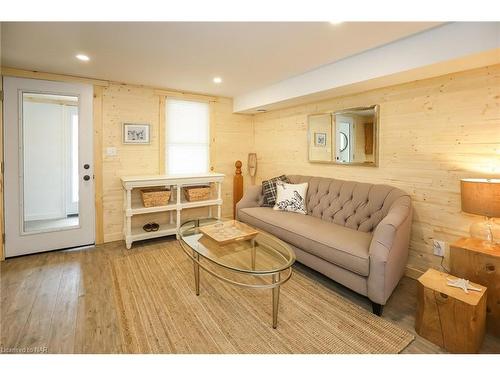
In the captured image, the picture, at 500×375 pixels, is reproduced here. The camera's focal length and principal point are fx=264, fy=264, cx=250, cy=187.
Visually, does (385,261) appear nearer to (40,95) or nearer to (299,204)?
(299,204)

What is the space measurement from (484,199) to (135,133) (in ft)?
12.3

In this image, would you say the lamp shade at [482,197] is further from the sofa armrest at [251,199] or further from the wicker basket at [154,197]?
the wicker basket at [154,197]

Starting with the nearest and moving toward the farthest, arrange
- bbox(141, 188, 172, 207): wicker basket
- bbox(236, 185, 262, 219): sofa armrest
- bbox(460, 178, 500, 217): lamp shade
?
bbox(460, 178, 500, 217): lamp shade < bbox(141, 188, 172, 207): wicker basket < bbox(236, 185, 262, 219): sofa armrest

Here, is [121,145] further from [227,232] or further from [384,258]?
[384,258]

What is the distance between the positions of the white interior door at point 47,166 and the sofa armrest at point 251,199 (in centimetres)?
191

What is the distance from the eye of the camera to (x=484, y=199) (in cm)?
181

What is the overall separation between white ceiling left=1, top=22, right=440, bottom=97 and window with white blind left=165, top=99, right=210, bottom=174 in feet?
2.67

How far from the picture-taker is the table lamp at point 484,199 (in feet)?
5.81

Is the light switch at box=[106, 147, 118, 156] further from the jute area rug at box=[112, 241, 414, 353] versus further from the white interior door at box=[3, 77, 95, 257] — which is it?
the jute area rug at box=[112, 241, 414, 353]

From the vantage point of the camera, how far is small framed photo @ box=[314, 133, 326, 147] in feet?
11.3

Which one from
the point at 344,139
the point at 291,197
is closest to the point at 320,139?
the point at 344,139

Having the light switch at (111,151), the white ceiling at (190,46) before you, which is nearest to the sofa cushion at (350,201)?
the white ceiling at (190,46)

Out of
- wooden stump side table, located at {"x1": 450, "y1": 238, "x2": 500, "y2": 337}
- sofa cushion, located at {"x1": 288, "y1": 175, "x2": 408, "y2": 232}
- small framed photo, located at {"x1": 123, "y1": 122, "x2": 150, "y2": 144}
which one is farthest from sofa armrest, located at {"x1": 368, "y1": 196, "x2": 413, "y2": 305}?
small framed photo, located at {"x1": 123, "y1": 122, "x2": 150, "y2": 144}

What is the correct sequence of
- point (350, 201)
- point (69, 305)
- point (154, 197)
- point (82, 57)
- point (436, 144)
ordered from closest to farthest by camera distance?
point (69, 305) → point (436, 144) → point (82, 57) → point (350, 201) → point (154, 197)
